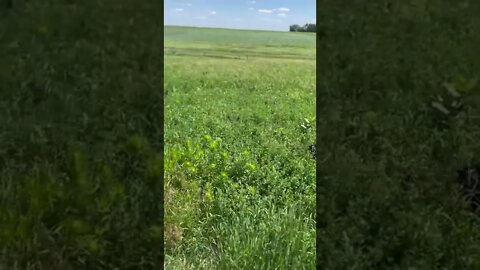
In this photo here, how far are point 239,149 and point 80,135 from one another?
29.4 inches

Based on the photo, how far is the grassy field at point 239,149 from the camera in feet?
6.28

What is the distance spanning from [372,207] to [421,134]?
0.42m

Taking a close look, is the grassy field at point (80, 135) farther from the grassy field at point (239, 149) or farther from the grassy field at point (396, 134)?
the grassy field at point (396, 134)

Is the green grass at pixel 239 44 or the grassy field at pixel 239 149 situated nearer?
the grassy field at pixel 239 149

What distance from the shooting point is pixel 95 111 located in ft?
7.32

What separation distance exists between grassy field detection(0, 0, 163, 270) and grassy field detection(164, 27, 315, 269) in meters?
0.16

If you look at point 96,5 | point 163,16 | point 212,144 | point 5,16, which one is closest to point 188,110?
point 212,144

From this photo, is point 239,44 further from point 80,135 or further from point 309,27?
point 80,135

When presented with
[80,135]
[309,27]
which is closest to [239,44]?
[309,27]

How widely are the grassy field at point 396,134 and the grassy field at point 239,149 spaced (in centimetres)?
17

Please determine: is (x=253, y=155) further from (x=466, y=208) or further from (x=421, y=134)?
(x=466, y=208)

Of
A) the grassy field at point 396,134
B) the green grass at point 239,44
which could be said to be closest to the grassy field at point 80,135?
the green grass at point 239,44

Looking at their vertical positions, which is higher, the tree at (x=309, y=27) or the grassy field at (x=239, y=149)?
the tree at (x=309, y=27)

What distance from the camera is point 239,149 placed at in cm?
266
